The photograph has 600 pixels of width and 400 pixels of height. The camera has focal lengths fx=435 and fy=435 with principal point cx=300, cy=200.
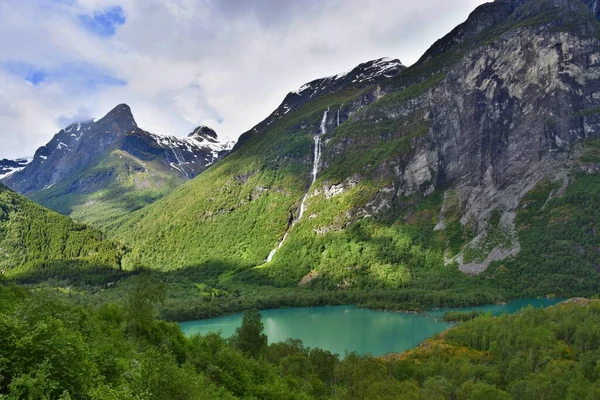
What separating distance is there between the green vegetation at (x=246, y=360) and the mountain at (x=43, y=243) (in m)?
124

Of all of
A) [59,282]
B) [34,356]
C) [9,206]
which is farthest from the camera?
[9,206]

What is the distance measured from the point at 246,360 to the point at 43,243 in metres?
155

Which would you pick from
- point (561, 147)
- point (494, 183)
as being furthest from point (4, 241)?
point (561, 147)

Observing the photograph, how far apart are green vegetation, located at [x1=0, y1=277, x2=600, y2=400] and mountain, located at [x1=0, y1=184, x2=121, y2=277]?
124 metres

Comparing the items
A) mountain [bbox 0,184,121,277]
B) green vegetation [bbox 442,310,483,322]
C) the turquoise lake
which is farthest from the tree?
mountain [bbox 0,184,121,277]

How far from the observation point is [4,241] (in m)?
157

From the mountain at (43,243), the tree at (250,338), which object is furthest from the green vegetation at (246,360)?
the mountain at (43,243)

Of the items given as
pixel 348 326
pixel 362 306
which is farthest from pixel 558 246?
pixel 348 326

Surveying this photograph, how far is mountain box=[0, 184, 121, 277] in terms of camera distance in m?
154

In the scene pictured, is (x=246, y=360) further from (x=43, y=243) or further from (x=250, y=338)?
(x=43, y=243)

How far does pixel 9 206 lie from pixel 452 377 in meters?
170

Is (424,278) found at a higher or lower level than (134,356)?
lower

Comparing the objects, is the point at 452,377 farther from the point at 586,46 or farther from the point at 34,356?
the point at 586,46

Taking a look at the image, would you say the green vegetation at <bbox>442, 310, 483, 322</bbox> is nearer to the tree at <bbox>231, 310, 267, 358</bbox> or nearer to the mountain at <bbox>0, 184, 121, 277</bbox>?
the tree at <bbox>231, 310, 267, 358</bbox>
